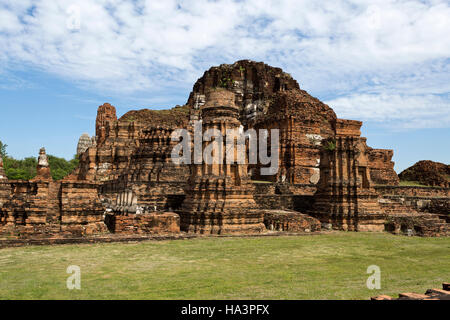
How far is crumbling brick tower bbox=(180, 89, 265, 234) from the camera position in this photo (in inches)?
551

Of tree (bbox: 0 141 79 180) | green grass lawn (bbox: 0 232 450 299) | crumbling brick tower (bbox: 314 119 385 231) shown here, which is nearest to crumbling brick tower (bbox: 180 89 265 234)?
green grass lawn (bbox: 0 232 450 299)

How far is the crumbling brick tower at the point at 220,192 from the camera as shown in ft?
45.9

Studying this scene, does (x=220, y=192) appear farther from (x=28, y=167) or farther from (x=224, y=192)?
(x=28, y=167)

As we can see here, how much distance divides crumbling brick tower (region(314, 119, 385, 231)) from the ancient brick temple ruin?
48 millimetres

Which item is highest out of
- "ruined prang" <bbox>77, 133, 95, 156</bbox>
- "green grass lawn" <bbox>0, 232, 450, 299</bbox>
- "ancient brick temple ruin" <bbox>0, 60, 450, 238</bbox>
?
"ruined prang" <bbox>77, 133, 95, 156</bbox>

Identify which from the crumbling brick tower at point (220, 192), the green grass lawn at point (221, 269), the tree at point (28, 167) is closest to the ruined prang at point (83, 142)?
the tree at point (28, 167)

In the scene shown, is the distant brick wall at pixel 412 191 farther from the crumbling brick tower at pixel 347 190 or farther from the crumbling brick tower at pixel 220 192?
the crumbling brick tower at pixel 220 192

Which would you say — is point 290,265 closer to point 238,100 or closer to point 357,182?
point 357,182

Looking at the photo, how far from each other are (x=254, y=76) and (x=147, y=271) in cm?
4374

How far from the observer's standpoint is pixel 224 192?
47.3 ft

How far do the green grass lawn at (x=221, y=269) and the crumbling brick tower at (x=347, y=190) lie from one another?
4777 mm

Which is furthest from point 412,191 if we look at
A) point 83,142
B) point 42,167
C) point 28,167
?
point 83,142

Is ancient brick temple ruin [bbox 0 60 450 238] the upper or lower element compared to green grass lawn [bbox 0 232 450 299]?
upper

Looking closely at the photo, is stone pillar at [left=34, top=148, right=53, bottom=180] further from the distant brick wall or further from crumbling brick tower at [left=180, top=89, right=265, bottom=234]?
the distant brick wall
